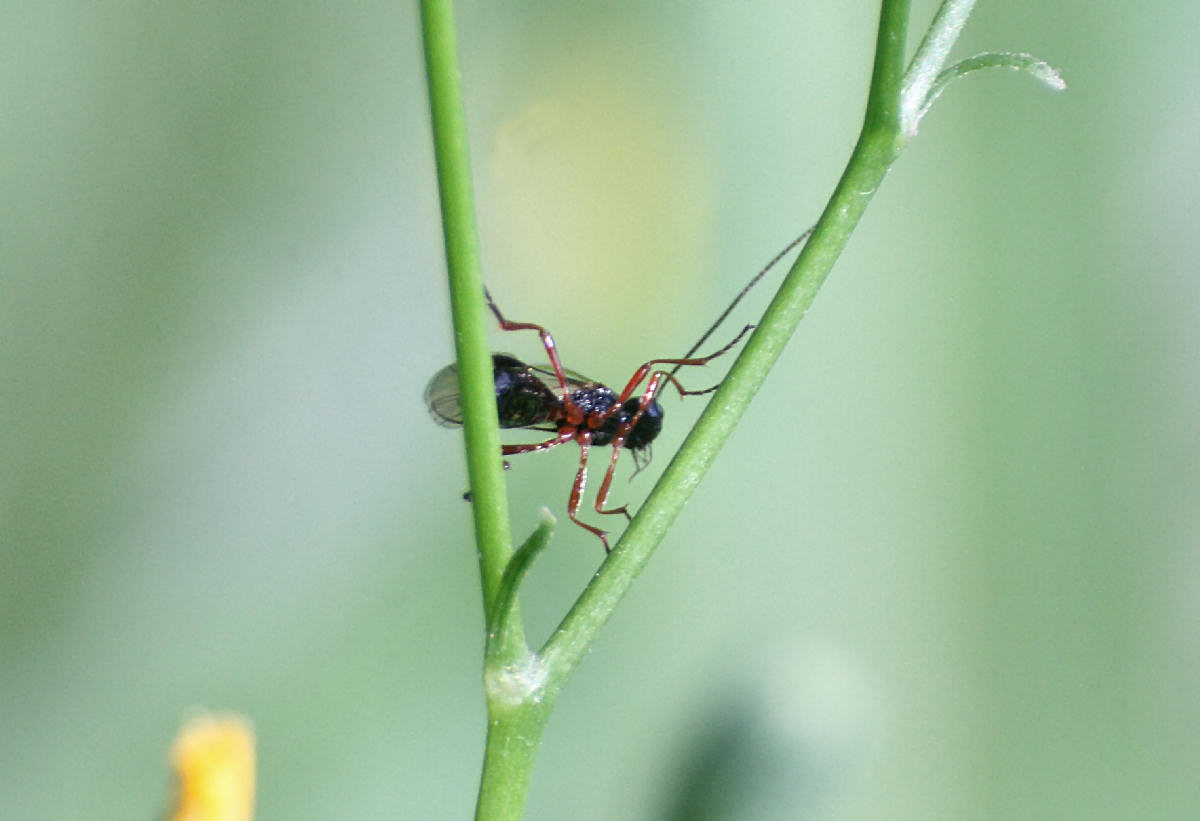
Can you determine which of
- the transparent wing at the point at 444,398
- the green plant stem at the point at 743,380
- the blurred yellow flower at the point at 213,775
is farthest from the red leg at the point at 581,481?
the blurred yellow flower at the point at 213,775

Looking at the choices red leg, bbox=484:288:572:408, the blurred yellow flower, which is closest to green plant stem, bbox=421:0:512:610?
the blurred yellow flower

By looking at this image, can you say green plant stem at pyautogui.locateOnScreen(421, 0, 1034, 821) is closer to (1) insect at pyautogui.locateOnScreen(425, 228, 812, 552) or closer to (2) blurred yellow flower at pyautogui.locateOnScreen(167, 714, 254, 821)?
(2) blurred yellow flower at pyautogui.locateOnScreen(167, 714, 254, 821)

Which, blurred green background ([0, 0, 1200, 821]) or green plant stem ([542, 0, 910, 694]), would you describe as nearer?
green plant stem ([542, 0, 910, 694])

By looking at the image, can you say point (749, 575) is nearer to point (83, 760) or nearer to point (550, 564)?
point (550, 564)

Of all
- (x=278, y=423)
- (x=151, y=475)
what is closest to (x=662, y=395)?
(x=278, y=423)

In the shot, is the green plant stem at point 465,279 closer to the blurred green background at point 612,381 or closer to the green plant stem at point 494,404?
the green plant stem at point 494,404

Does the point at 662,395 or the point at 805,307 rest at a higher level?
the point at 805,307

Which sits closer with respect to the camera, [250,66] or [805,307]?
[805,307]
